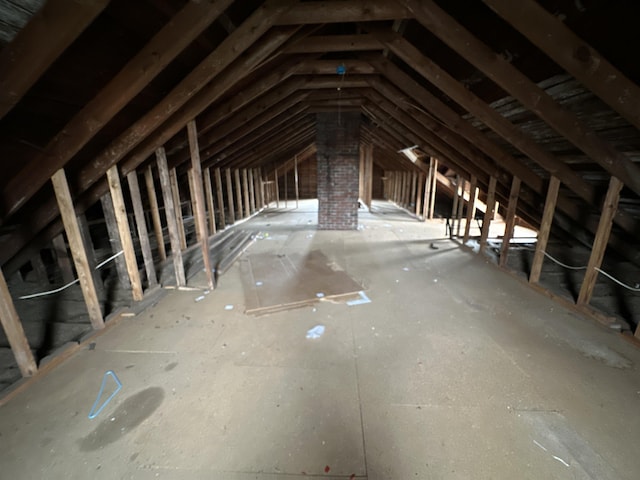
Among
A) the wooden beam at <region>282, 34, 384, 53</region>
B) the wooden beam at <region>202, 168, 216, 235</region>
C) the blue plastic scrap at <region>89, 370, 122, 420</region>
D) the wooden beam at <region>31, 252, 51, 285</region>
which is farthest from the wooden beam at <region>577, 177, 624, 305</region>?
the wooden beam at <region>202, 168, 216, 235</region>

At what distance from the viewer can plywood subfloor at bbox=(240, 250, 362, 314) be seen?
303 centimetres

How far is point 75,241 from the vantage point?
88.4 inches

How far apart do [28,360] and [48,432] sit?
65 cm

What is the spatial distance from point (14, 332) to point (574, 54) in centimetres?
401

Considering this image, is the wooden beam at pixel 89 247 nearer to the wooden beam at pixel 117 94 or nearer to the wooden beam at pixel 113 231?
the wooden beam at pixel 113 231

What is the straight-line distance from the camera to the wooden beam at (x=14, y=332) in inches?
68.1

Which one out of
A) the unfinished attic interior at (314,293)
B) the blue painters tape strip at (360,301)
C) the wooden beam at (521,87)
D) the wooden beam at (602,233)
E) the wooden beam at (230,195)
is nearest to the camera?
the unfinished attic interior at (314,293)

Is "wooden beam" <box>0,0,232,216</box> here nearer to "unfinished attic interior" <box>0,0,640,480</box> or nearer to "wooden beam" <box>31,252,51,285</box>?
"unfinished attic interior" <box>0,0,640,480</box>

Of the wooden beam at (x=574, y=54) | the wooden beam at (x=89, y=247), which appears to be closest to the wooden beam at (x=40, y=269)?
the wooden beam at (x=89, y=247)

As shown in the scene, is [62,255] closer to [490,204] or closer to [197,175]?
[197,175]

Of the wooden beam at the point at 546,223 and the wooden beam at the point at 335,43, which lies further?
the wooden beam at the point at 546,223

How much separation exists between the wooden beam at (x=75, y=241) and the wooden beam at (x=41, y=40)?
886mm

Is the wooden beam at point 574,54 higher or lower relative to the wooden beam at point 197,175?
higher

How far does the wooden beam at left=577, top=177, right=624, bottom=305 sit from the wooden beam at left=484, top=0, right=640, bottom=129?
0.95m
